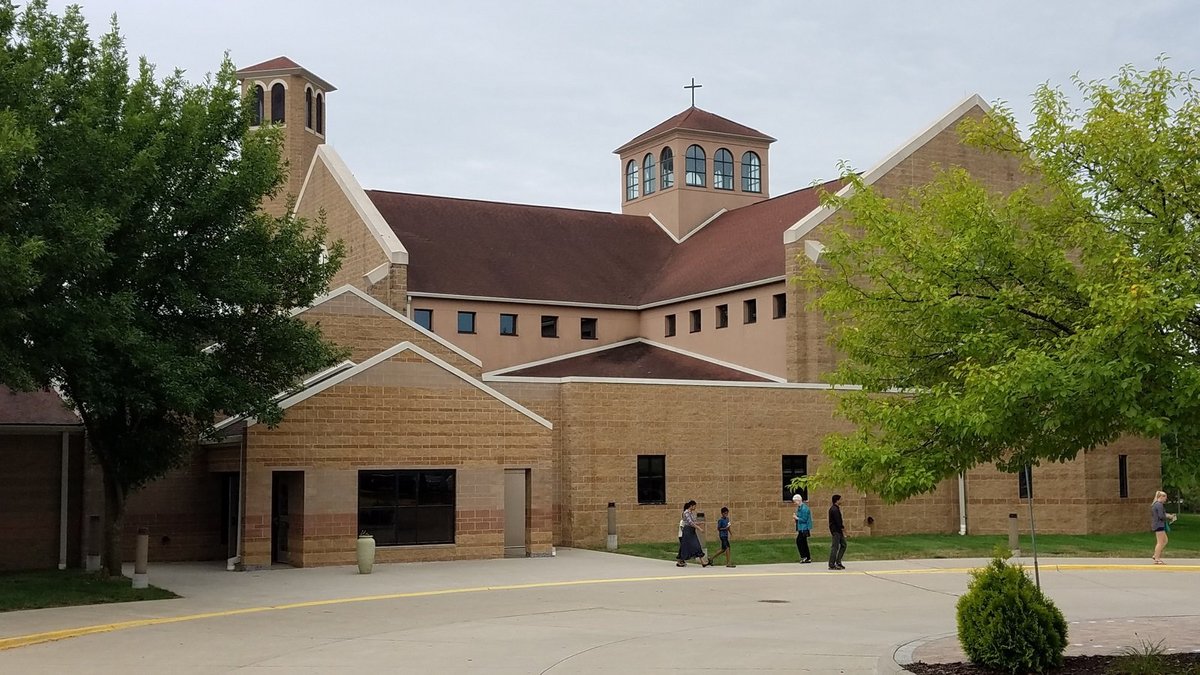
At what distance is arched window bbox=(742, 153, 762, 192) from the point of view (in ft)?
184

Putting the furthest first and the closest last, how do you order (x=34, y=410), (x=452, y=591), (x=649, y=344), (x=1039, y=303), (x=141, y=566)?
(x=649, y=344) → (x=34, y=410) → (x=452, y=591) → (x=141, y=566) → (x=1039, y=303)

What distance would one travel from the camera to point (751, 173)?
56.3 m

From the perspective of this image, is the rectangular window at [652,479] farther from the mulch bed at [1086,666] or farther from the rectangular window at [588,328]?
the mulch bed at [1086,666]

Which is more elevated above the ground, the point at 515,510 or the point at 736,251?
Result: the point at 736,251

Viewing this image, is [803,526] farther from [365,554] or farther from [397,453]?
[365,554]

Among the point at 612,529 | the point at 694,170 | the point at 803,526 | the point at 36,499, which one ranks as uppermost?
the point at 694,170

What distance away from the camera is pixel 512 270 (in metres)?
46.8

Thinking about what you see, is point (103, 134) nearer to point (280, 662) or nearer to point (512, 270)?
point (280, 662)

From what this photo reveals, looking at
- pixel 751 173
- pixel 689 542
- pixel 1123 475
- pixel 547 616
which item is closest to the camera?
pixel 547 616

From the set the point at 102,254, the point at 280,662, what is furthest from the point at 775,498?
the point at 280,662

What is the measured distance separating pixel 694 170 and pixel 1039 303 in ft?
136

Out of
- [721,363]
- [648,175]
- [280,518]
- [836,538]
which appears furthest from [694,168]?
[280,518]

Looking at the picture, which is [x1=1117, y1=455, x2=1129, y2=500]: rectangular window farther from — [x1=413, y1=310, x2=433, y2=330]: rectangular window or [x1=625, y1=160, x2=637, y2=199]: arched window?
[x1=625, y1=160, x2=637, y2=199]: arched window

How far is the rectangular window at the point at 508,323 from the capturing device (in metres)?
45.3
